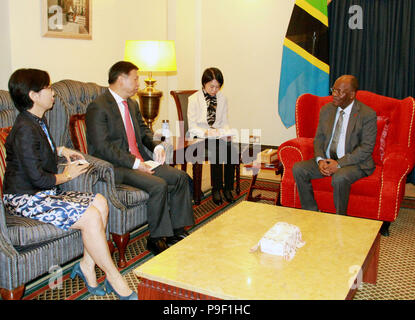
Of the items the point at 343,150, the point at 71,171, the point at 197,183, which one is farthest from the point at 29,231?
the point at 343,150

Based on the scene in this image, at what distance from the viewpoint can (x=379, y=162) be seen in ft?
12.2

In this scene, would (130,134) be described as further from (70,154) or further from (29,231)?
(29,231)

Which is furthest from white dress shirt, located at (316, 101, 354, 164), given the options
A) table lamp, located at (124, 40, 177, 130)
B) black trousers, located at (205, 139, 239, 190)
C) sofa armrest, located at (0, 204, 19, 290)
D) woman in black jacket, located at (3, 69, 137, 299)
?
sofa armrest, located at (0, 204, 19, 290)

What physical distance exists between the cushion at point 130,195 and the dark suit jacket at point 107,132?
20cm

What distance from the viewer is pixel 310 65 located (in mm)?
5227

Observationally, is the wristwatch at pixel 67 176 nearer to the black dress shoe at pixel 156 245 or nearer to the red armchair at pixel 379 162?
the black dress shoe at pixel 156 245

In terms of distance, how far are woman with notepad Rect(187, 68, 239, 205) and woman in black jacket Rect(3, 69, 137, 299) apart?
1755mm

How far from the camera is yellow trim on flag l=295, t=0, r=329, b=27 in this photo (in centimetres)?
507

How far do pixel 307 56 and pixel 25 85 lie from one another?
371 centimetres

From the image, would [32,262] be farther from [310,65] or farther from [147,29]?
[310,65]

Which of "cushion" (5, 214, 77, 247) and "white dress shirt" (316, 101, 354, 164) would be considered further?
"white dress shirt" (316, 101, 354, 164)

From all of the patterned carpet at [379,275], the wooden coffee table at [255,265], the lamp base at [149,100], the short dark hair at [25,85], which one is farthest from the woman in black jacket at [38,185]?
the lamp base at [149,100]

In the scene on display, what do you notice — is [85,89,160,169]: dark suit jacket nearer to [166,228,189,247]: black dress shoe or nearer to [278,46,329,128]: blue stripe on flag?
[166,228,189,247]: black dress shoe
